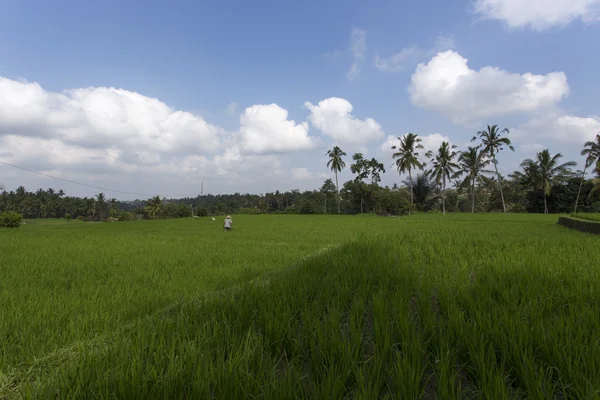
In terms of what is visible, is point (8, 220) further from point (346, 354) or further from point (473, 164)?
point (473, 164)

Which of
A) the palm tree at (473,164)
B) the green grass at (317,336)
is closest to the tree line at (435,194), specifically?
the palm tree at (473,164)

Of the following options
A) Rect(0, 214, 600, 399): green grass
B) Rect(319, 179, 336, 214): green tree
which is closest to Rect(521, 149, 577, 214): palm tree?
Rect(319, 179, 336, 214): green tree

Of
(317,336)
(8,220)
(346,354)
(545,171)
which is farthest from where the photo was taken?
(545,171)

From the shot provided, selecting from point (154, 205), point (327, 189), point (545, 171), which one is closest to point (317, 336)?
point (545, 171)

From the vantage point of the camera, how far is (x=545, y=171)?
36.7 metres

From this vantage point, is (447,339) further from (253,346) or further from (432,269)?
(432,269)

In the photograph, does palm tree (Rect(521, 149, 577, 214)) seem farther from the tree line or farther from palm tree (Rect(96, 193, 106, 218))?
palm tree (Rect(96, 193, 106, 218))

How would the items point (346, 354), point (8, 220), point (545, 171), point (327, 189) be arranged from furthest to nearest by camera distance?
point (327, 189)
point (545, 171)
point (8, 220)
point (346, 354)

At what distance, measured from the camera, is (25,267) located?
554 centimetres

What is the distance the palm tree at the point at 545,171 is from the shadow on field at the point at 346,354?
143 feet

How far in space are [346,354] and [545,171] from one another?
4595cm

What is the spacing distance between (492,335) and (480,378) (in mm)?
446

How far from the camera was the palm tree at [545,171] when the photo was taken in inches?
1431

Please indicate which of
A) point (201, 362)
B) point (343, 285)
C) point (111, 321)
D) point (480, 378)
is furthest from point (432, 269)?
point (111, 321)
